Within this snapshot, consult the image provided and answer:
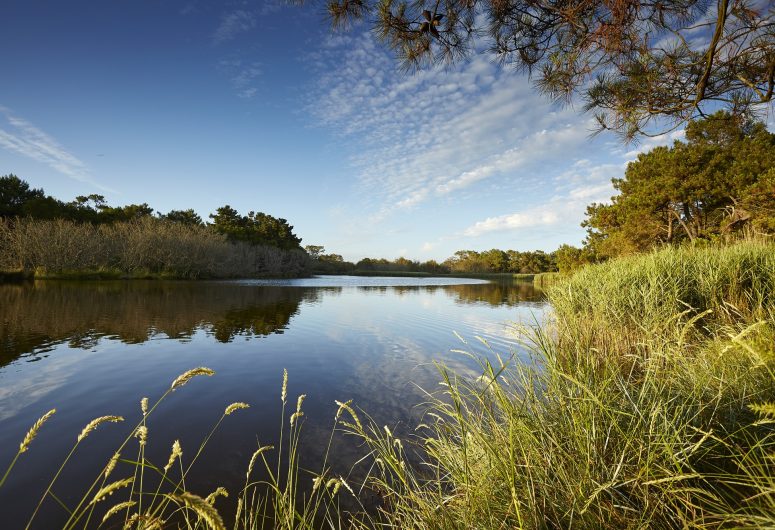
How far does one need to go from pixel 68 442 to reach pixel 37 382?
316 centimetres

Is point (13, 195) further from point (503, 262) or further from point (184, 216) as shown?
point (503, 262)

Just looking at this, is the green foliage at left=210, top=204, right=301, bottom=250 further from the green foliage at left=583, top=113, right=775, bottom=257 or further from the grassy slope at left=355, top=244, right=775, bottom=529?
the grassy slope at left=355, top=244, right=775, bottom=529

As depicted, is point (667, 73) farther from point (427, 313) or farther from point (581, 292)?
point (427, 313)

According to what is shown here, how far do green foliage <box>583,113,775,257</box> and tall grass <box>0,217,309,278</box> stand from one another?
44.1 metres

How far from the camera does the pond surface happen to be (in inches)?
165

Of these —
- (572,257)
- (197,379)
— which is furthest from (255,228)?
(197,379)

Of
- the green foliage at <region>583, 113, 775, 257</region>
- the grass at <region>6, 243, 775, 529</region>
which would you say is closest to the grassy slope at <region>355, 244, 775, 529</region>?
the grass at <region>6, 243, 775, 529</region>

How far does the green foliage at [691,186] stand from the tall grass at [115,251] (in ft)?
145

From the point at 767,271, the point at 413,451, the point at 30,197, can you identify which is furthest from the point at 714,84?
the point at 30,197

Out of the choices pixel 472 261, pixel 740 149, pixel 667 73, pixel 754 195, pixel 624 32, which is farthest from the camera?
pixel 472 261

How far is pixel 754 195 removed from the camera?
40.1 feet

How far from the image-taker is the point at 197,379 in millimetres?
7398

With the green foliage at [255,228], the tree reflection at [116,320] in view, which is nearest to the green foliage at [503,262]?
the green foliage at [255,228]

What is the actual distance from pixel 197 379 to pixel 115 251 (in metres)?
41.2
